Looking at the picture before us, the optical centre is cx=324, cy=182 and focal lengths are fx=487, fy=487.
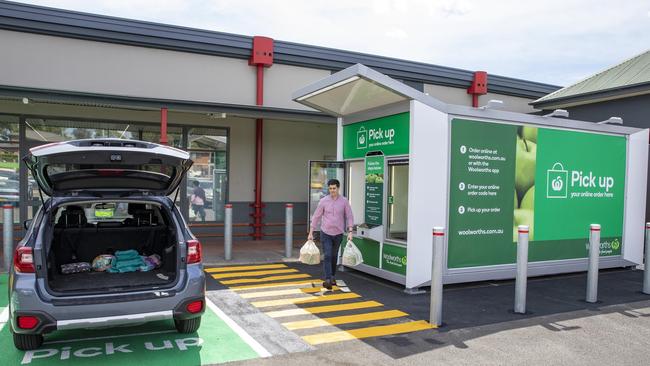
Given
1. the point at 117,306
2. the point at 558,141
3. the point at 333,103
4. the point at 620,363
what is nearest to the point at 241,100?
the point at 333,103

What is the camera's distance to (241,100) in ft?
40.0

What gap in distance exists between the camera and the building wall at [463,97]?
14953 millimetres

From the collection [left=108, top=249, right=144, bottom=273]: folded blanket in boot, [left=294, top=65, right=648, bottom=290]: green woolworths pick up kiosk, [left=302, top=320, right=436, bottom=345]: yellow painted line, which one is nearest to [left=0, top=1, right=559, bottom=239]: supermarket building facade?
[left=294, top=65, right=648, bottom=290]: green woolworths pick up kiosk

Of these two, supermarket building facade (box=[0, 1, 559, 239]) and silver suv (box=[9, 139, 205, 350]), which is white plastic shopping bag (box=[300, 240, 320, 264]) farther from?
supermarket building facade (box=[0, 1, 559, 239])

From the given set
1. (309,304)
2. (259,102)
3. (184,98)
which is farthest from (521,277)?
(184,98)

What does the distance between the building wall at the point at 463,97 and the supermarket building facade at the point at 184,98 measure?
46 centimetres

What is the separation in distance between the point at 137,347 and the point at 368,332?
2435mm

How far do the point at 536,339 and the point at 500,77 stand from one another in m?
12.2

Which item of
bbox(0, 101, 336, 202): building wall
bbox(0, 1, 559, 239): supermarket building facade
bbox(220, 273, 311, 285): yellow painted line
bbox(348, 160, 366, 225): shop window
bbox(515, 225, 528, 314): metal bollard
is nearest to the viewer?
bbox(515, 225, 528, 314): metal bollard

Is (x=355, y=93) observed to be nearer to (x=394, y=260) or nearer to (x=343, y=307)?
(x=394, y=260)

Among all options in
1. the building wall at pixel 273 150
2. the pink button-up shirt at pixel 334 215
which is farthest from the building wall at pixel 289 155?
the pink button-up shirt at pixel 334 215

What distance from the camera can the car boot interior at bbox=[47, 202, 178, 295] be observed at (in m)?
5.00

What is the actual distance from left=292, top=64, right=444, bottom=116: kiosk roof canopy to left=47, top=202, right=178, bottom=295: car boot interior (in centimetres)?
321

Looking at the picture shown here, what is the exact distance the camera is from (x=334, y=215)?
7.24 m
